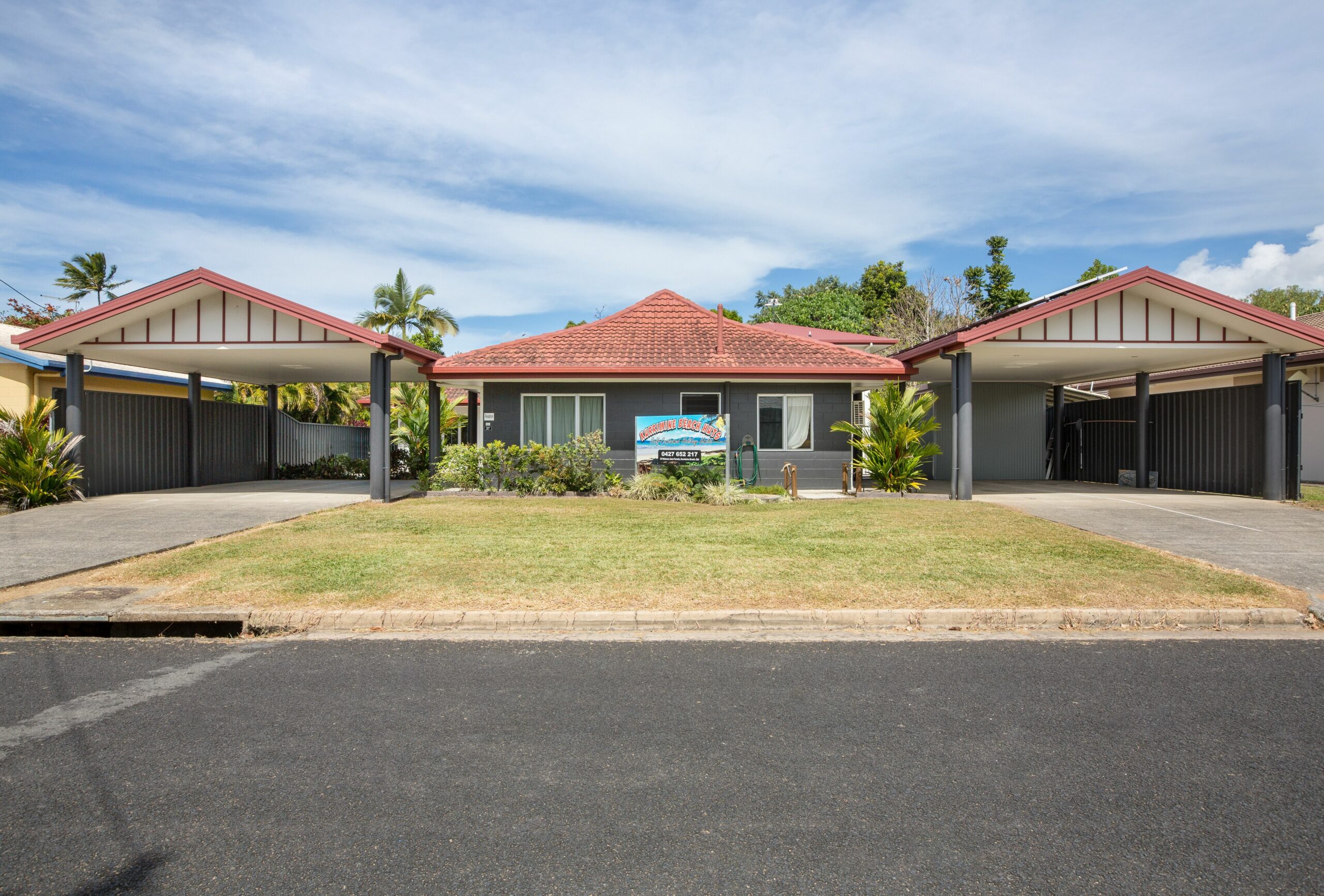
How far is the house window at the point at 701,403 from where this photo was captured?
18.1 metres

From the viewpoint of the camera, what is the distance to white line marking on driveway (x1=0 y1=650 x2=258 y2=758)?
14.2 ft

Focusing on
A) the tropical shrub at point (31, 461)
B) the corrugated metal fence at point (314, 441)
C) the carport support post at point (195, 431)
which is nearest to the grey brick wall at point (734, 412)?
the carport support post at point (195, 431)

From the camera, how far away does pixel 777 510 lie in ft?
46.9

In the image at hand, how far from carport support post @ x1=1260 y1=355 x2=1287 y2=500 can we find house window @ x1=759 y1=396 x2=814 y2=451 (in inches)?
346

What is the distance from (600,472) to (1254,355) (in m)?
13.5

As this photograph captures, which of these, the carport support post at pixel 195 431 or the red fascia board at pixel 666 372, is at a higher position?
the red fascia board at pixel 666 372

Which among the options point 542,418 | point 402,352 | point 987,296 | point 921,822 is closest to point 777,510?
point 542,418

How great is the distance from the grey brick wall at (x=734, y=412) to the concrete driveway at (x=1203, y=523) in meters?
3.33

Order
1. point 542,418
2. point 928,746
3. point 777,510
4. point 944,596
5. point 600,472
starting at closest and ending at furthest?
point 928,746, point 944,596, point 777,510, point 600,472, point 542,418

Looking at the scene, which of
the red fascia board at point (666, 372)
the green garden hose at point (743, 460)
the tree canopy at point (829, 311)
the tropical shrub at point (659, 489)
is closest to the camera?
the tropical shrub at point (659, 489)

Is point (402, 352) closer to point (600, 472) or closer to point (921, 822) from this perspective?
Result: point (600, 472)

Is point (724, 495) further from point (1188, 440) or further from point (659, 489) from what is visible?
point (1188, 440)

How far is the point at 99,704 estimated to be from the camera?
4809 millimetres

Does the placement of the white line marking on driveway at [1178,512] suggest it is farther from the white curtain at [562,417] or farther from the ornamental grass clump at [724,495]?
the white curtain at [562,417]
